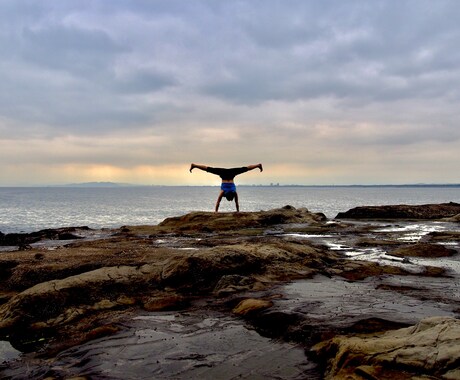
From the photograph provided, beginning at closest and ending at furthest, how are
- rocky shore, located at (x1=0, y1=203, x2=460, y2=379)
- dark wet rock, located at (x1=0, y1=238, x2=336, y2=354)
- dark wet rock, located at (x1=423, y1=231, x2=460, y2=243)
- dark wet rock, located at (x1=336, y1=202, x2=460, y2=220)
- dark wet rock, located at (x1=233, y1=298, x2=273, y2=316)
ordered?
rocky shore, located at (x1=0, y1=203, x2=460, y2=379) < dark wet rock, located at (x1=233, y1=298, x2=273, y2=316) < dark wet rock, located at (x1=0, y1=238, x2=336, y2=354) < dark wet rock, located at (x1=423, y1=231, x2=460, y2=243) < dark wet rock, located at (x1=336, y1=202, x2=460, y2=220)

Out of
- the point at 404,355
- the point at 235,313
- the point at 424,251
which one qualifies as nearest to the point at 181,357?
the point at 235,313

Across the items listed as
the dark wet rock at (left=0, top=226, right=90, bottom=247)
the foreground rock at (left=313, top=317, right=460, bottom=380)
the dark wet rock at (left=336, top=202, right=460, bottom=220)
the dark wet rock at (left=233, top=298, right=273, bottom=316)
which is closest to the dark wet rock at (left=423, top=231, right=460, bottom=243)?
the dark wet rock at (left=336, top=202, right=460, bottom=220)

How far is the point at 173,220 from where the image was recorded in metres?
28.7

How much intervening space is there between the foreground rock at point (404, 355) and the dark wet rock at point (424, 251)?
10.6 m

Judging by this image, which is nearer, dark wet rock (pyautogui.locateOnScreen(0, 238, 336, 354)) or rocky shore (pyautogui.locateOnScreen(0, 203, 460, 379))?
rocky shore (pyautogui.locateOnScreen(0, 203, 460, 379))

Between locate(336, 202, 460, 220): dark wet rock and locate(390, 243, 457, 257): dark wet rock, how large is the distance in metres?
18.6

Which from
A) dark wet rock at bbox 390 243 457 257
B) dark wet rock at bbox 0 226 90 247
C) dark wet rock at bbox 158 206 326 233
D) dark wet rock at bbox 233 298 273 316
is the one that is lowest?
Result: dark wet rock at bbox 0 226 90 247

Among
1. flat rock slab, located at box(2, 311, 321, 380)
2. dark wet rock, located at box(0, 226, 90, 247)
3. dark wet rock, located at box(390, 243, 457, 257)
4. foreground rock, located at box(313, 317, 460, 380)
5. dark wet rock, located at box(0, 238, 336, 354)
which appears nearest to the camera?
foreground rock, located at box(313, 317, 460, 380)

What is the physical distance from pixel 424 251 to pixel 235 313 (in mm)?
10388

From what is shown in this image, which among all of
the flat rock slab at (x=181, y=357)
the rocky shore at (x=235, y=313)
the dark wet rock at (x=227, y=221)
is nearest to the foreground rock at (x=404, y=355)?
the rocky shore at (x=235, y=313)

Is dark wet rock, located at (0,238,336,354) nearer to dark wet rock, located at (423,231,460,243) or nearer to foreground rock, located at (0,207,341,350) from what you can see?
foreground rock, located at (0,207,341,350)

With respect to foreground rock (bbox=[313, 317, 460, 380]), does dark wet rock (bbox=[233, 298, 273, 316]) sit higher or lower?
lower

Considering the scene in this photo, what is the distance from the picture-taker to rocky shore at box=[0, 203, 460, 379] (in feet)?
19.2

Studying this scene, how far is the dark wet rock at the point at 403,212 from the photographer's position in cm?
3403
